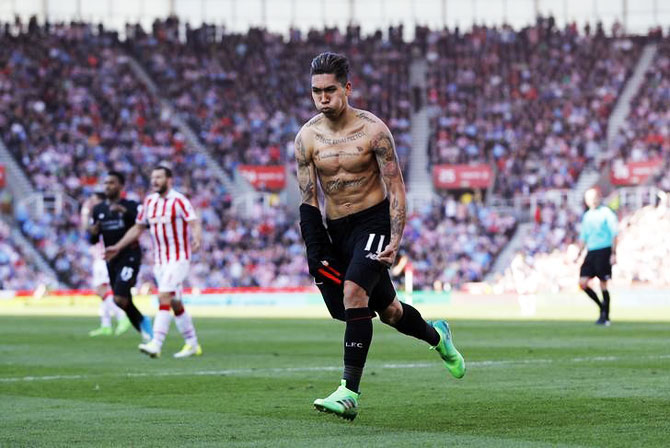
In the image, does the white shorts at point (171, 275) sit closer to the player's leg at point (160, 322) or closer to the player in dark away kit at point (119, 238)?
the player's leg at point (160, 322)

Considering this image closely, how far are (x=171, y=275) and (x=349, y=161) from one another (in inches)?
308

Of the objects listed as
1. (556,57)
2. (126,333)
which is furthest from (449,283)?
(126,333)

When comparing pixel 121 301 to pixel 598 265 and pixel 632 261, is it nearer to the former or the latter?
pixel 598 265

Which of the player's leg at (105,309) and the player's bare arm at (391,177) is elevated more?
the player's bare arm at (391,177)

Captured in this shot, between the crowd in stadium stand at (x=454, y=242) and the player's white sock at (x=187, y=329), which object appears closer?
the player's white sock at (x=187, y=329)

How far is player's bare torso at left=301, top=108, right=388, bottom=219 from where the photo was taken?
872 centimetres

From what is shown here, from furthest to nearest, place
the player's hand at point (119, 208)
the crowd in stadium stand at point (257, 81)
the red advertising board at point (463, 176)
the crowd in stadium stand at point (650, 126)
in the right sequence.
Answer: the crowd in stadium stand at point (257, 81) → the red advertising board at point (463, 176) → the crowd in stadium stand at point (650, 126) → the player's hand at point (119, 208)

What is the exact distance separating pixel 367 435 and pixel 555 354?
7.74m

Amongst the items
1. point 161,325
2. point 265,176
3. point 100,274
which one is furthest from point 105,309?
point 265,176

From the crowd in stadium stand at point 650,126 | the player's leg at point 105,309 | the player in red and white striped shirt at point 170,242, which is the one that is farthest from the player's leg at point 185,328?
the crowd in stadium stand at point 650,126

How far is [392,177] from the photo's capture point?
28.5ft

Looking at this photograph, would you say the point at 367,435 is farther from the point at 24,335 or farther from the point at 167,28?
the point at 167,28

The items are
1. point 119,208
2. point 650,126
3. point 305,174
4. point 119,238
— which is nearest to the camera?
point 305,174

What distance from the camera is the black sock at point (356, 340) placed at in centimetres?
841
